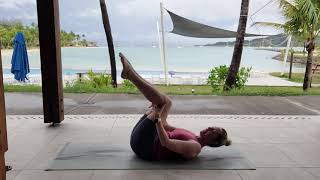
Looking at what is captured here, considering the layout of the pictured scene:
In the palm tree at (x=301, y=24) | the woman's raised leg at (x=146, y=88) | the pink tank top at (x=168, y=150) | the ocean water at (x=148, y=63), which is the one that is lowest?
the ocean water at (x=148, y=63)

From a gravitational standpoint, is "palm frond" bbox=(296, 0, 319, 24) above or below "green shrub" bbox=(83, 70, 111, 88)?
above

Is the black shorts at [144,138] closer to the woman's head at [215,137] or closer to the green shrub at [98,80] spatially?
the woman's head at [215,137]

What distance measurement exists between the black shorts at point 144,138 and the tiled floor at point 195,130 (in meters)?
0.30

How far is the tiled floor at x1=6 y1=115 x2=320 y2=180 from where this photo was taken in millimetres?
3445

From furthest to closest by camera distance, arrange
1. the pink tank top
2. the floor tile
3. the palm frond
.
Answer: the palm frond < the pink tank top < the floor tile

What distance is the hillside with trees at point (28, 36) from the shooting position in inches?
1088

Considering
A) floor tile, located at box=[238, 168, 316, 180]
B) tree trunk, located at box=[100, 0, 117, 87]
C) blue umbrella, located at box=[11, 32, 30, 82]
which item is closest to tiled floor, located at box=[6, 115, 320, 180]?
floor tile, located at box=[238, 168, 316, 180]

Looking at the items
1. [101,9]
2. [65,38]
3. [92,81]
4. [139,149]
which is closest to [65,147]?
[139,149]

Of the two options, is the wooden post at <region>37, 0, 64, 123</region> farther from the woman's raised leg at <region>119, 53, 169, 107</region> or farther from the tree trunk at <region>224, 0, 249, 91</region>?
the tree trunk at <region>224, 0, 249, 91</region>

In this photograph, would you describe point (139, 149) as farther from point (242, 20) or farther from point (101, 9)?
point (101, 9)

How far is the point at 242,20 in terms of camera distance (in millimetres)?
10180

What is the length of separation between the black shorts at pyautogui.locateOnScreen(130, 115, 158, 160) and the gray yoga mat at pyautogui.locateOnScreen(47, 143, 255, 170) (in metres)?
0.09

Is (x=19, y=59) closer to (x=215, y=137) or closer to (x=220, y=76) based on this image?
(x=220, y=76)

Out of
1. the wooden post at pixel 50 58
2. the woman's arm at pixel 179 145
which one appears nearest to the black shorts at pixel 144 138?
the woman's arm at pixel 179 145
